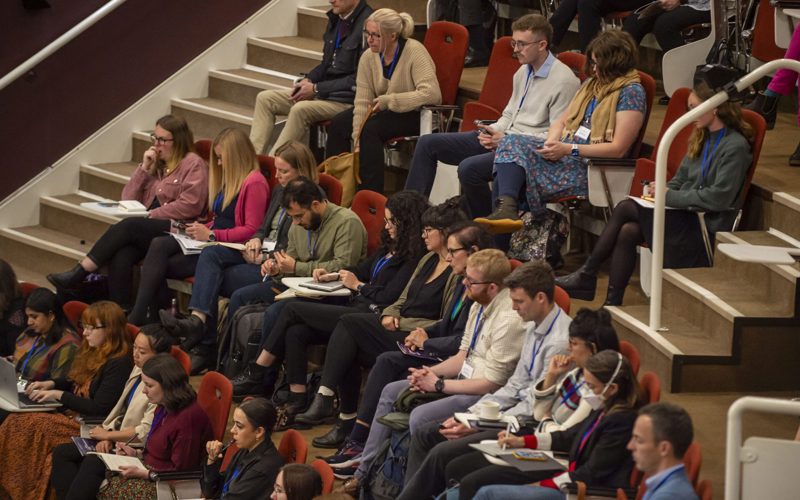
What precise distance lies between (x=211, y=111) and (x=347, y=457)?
12.2ft

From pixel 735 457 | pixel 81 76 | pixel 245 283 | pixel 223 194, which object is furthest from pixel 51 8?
pixel 735 457

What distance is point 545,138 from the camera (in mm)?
6762

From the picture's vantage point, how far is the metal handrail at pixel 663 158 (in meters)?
5.44

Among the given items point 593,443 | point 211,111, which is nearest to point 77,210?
point 211,111

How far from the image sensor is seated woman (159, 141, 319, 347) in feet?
23.2

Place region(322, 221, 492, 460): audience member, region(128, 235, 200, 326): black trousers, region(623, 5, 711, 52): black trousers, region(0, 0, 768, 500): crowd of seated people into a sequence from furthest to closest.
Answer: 1. region(623, 5, 711, 52): black trousers
2. region(128, 235, 200, 326): black trousers
3. region(322, 221, 492, 460): audience member
4. region(0, 0, 768, 500): crowd of seated people

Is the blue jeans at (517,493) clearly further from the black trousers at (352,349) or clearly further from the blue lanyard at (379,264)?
the blue lanyard at (379,264)

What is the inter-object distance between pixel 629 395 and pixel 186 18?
5549mm

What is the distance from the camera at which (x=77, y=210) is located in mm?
8680

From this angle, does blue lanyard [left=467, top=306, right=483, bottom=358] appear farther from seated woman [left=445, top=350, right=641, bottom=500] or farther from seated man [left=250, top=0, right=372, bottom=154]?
seated man [left=250, top=0, right=372, bottom=154]

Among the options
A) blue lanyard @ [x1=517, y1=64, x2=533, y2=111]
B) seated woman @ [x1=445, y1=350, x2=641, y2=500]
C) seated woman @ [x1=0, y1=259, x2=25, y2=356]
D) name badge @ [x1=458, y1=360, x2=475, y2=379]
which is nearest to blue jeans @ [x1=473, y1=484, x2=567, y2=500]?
seated woman @ [x1=445, y1=350, x2=641, y2=500]

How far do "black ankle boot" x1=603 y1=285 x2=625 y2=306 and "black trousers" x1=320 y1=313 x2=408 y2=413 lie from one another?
3.01ft

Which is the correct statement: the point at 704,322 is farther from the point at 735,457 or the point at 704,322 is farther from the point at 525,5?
the point at 525,5

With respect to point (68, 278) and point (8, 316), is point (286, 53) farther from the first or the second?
point (8, 316)
